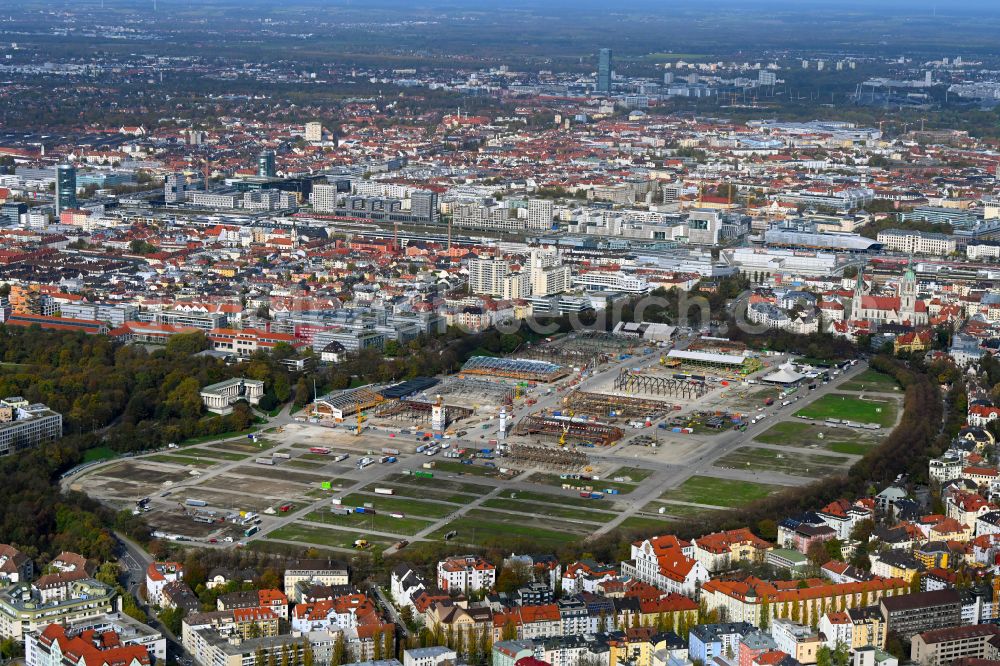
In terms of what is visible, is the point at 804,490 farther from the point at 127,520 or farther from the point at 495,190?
the point at 495,190

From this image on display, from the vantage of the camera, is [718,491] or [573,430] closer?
[718,491]

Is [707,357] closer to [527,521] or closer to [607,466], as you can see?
[607,466]

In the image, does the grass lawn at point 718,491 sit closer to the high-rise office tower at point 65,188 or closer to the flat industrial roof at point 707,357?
the flat industrial roof at point 707,357

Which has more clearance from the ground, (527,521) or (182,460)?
(527,521)

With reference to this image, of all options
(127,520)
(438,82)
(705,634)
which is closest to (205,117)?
(438,82)

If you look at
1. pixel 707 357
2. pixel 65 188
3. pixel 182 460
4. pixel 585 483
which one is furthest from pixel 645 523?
pixel 65 188

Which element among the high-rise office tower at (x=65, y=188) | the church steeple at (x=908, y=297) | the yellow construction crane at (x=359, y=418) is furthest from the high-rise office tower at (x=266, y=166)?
the yellow construction crane at (x=359, y=418)

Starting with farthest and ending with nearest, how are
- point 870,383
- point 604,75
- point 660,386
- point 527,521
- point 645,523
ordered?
point 604,75, point 870,383, point 660,386, point 527,521, point 645,523
